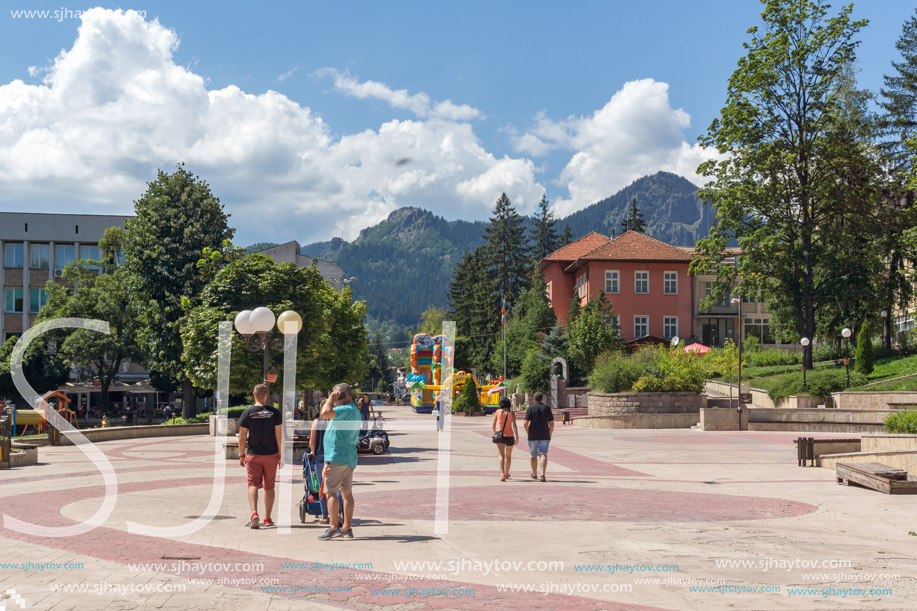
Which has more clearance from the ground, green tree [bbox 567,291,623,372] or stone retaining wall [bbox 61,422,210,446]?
green tree [bbox 567,291,623,372]

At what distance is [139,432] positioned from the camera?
91.8 ft

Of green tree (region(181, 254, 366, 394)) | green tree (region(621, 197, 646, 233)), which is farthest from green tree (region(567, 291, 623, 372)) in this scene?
green tree (region(621, 197, 646, 233))

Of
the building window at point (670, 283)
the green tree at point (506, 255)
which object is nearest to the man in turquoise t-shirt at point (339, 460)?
the building window at point (670, 283)

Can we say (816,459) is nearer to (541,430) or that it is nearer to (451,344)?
(541,430)

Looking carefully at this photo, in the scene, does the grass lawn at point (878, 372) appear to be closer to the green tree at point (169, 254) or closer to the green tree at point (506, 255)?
the green tree at point (169, 254)

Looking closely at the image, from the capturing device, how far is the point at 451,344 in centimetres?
6191

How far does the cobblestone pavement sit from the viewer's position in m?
6.18

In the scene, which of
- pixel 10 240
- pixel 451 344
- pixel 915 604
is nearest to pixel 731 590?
pixel 915 604

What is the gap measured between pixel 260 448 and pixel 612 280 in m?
49.8

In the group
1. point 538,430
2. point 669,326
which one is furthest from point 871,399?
point 669,326

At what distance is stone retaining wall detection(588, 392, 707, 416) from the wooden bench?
1949 cm

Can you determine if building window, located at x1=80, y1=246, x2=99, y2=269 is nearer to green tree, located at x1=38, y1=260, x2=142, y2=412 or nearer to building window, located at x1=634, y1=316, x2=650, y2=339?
green tree, located at x1=38, y1=260, x2=142, y2=412

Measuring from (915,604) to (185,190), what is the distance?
128 ft

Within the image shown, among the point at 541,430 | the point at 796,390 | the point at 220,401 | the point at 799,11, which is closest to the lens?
the point at 541,430
